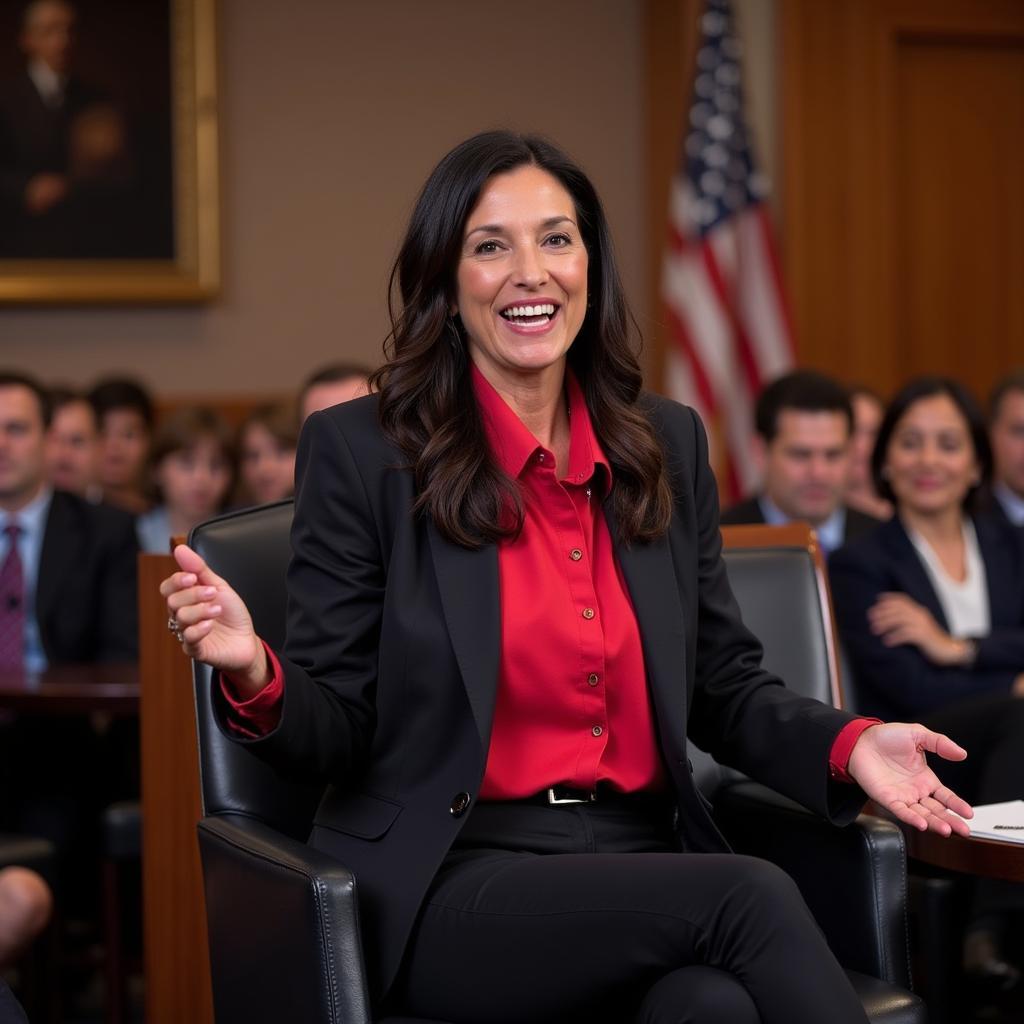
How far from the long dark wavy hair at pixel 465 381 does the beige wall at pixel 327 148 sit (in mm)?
4747

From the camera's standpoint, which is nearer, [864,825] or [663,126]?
[864,825]

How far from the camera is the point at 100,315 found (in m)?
7.07

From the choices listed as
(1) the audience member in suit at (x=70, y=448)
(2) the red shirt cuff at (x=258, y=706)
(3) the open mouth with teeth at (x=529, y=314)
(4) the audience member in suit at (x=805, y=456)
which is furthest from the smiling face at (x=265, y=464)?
(2) the red shirt cuff at (x=258, y=706)

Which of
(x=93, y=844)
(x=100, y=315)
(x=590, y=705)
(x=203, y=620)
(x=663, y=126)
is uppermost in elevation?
(x=663, y=126)

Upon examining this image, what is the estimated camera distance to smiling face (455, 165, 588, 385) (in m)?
2.27

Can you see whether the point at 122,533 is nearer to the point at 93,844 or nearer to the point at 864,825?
the point at 93,844

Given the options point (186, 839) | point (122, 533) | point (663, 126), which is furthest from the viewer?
point (663, 126)

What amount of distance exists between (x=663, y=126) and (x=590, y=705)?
5468 millimetres

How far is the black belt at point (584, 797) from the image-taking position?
7.06 ft

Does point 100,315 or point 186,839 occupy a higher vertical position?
point 100,315

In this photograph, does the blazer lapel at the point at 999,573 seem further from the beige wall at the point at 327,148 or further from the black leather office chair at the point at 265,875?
the beige wall at the point at 327,148

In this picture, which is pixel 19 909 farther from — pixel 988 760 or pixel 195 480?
pixel 195 480

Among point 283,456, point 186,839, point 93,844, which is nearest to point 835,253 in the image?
point 283,456

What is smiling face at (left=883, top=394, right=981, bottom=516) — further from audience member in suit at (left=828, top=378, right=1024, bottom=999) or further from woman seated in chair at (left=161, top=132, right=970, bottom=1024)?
woman seated in chair at (left=161, top=132, right=970, bottom=1024)
